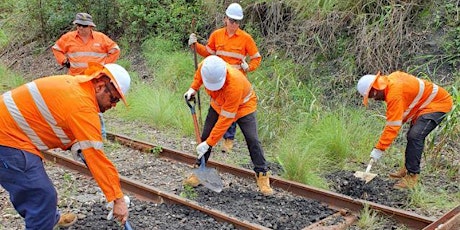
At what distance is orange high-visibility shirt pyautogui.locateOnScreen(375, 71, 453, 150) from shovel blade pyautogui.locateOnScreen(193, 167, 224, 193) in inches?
74.6

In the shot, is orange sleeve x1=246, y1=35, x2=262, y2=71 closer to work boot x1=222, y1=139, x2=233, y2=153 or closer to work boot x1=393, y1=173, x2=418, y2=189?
work boot x1=222, y1=139, x2=233, y2=153

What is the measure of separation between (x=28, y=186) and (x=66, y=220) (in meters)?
1.24

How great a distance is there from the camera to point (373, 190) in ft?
20.6

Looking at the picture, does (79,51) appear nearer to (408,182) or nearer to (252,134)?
(252,134)

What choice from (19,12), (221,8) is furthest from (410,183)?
(19,12)

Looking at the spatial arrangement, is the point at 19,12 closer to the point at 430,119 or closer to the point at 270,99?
the point at 270,99

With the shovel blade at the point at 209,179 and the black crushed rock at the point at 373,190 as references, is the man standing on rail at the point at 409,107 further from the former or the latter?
the shovel blade at the point at 209,179

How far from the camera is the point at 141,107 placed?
33.1 ft

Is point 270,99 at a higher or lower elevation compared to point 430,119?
lower

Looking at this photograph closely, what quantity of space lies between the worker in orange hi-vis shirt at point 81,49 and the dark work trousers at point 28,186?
3878 mm

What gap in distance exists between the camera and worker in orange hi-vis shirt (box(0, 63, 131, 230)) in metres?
3.83

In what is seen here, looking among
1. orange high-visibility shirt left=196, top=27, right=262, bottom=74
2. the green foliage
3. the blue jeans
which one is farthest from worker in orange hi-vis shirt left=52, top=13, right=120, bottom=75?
the green foliage

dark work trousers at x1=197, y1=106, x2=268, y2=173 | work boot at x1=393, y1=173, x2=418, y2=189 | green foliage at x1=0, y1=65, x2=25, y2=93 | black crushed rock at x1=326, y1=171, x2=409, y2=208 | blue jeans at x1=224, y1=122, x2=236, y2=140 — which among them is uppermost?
dark work trousers at x1=197, y1=106, x2=268, y2=173

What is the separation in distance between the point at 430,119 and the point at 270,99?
11.2 ft
